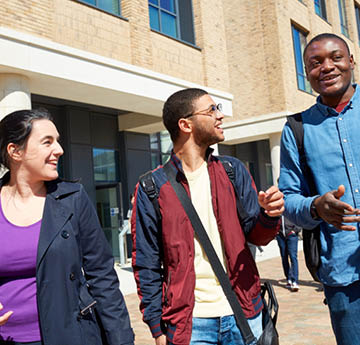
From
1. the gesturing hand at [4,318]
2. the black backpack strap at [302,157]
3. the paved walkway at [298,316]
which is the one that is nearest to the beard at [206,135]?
the black backpack strap at [302,157]

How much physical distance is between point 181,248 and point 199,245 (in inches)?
4.6

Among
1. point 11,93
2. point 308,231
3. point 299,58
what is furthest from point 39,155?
point 299,58

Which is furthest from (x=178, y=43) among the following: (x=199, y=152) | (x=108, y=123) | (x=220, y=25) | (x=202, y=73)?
(x=199, y=152)

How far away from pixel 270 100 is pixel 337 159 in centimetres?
1907

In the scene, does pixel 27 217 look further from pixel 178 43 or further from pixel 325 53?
pixel 178 43

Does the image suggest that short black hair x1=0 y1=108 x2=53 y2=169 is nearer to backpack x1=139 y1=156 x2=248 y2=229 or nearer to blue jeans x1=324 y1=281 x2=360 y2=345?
backpack x1=139 y1=156 x2=248 y2=229

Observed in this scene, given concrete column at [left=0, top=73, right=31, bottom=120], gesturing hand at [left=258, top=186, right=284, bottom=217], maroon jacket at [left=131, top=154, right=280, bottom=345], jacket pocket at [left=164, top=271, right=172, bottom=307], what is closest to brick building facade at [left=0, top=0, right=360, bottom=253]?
concrete column at [left=0, top=73, right=31, bottom=120]

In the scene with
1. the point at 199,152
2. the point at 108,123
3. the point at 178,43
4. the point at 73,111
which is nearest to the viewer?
the point at 199,152

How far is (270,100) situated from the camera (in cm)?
2077

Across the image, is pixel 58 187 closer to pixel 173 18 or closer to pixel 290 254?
pixel 290 254

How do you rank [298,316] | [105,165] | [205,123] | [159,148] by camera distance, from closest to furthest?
[205,123] → [298,316] → [105,165] → [159,148]

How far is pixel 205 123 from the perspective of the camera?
2.74 metres

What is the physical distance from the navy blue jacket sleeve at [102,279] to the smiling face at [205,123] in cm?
78

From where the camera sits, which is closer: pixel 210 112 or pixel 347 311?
pixel 347 311
